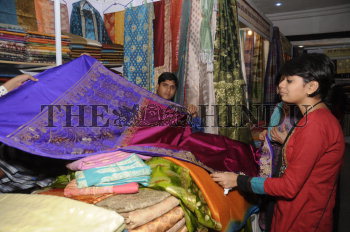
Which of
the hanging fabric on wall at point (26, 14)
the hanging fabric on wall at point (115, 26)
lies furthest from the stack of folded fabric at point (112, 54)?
the hanging fabric on wall at point (26, 14)

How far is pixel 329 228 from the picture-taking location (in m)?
1.24

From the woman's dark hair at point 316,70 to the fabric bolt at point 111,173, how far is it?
80cm

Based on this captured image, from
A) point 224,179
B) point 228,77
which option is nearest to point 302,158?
point 224,179

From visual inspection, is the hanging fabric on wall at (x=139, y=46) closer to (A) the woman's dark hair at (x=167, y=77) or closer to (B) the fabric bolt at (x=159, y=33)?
(B) the fabric bolt at (x=159, y=33)

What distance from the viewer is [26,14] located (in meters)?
1.97

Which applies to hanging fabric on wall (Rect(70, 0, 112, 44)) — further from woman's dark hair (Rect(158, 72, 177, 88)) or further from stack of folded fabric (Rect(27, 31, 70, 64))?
woman's dark hair (Rect(158, 72, 177, 88))

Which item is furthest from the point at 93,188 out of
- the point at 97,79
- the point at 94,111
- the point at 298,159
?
the point at 298,159

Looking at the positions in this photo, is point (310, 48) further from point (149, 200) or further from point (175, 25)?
point (149, 200)

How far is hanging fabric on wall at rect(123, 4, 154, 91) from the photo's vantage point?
250 cm

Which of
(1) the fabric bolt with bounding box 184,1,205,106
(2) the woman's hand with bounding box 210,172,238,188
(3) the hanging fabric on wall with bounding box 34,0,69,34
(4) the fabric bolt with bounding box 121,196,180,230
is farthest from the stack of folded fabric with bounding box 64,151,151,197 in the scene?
(3) the hanging fabric on wall with bounding box 34,0,69,34

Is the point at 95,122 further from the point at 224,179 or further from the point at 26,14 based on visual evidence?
the point at 26,14

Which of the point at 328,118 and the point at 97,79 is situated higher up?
the point at 97,79

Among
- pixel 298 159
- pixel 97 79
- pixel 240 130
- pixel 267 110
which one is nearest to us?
pixel 298 159

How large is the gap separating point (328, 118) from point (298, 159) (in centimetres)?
24
